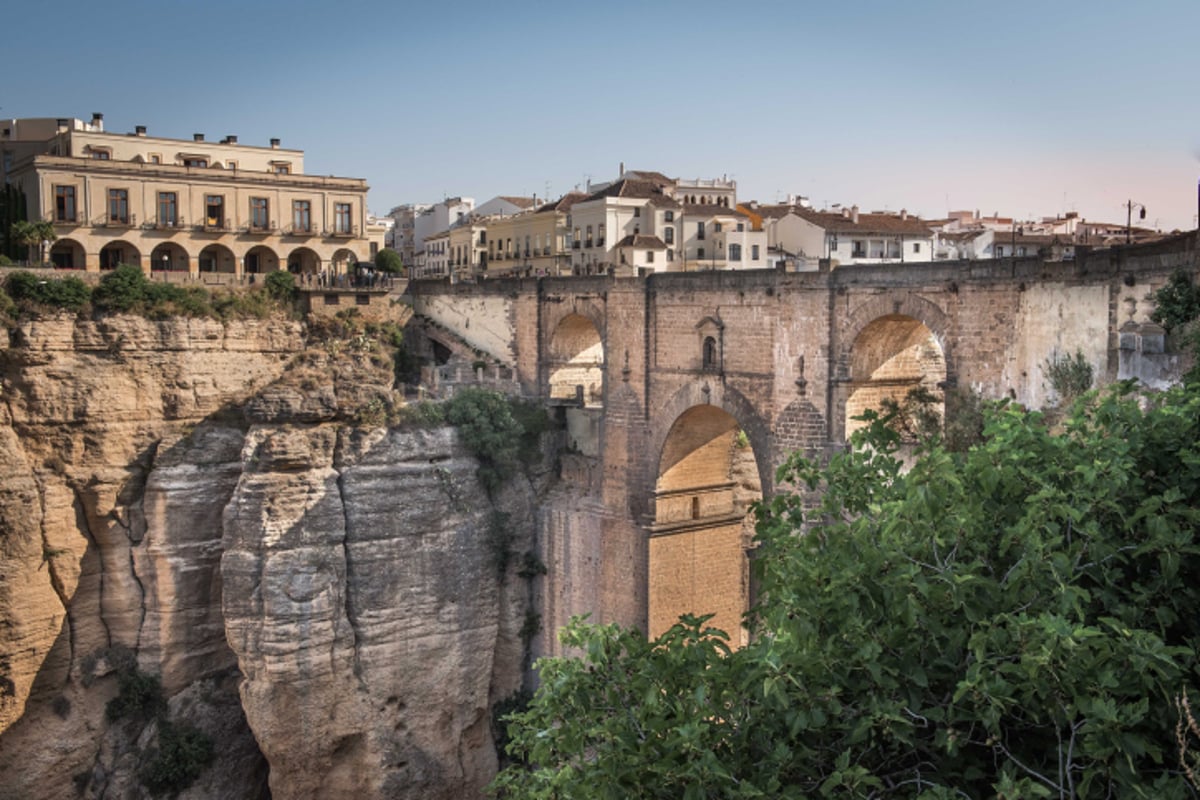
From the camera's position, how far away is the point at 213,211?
35469mm

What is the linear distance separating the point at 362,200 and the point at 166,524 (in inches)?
593

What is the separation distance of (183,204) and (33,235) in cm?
478

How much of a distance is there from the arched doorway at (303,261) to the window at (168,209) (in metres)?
3.99

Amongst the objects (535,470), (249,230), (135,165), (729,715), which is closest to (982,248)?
(535,470)

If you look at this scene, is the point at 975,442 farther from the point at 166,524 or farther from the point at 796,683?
the point at 166,524

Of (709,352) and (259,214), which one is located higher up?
(259,214)

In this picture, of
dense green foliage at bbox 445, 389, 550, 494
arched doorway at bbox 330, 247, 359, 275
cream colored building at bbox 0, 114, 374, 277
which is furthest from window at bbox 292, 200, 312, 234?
dense green foliage at bbox 445, 389, 550, 494

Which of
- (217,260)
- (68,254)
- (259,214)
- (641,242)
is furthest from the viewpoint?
(641,242)

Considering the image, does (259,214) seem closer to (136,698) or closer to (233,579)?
(233,579)

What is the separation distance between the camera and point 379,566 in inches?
1049

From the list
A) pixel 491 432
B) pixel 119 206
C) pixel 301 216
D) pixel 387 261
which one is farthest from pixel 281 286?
pixel 491 432

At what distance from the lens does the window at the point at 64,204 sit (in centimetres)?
3288

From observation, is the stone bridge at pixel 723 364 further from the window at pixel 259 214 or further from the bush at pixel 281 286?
the window at pixel 259 214

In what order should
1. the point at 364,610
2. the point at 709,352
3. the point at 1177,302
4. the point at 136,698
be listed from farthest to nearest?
the point at 136,698, the point at 364,610, the point at 709,352, the point at 1177,302
